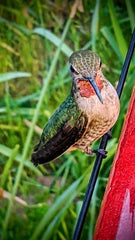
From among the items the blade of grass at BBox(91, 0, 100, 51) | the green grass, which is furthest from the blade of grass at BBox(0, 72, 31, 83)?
the blade of grass at BBox(91, 0, 100, 51)

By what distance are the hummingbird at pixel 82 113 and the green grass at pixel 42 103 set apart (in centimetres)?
30

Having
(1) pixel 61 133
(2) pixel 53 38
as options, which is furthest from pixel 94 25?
(1) pixel 61 133

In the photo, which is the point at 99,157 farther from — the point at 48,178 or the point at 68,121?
the point at 48,178

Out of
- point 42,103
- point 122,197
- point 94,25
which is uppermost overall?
point 94,25

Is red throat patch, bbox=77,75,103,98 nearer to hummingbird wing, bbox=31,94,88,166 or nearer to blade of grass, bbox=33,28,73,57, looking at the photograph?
hummingbird wing, bbox=31,94,88,166

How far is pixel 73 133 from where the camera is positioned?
0.41m

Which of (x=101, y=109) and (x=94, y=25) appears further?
(x=94, y=25)

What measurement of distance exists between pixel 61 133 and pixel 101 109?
0.04 meters

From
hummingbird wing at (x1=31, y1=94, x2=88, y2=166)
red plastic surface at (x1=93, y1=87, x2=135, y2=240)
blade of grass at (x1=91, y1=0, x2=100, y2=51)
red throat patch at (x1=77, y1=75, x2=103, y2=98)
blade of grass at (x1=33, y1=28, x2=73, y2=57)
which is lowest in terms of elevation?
red plastic surface at (x1=93, y1=87, x2=135, y2=240)

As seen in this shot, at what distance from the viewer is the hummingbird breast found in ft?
1.25

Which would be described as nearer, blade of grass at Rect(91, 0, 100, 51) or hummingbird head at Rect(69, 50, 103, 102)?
hummingbird head at Rect(69, 50, 103, 102)

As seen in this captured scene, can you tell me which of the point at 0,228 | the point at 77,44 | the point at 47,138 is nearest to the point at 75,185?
the point at 0,228

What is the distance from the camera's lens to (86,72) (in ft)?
1.20

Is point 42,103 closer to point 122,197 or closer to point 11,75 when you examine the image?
point 11,75
